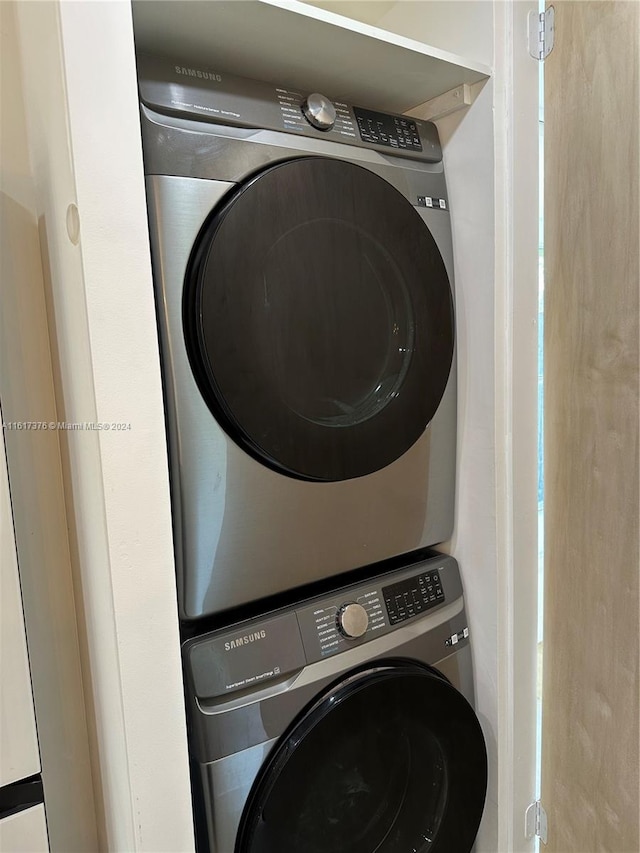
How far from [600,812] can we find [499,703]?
0.25 m

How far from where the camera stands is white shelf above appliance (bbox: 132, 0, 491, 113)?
0.89 m

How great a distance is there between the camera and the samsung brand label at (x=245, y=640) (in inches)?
38.3

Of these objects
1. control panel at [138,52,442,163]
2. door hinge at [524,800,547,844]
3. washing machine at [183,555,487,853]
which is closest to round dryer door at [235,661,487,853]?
washing machine at [183,555,487,853]

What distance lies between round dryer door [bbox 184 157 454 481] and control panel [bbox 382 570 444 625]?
0.26 metres

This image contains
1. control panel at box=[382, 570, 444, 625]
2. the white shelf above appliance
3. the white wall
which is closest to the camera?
the white wall

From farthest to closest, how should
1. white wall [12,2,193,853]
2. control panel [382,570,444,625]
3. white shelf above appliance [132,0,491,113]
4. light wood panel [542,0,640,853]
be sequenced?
1. control panel [382,570,444,625]
2. light wood panel [542,0,640,853]
3. white shelf above appliance [132,0,491,113]
4. white wall [12,2,193,853]

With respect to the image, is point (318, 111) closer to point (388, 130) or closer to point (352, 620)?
point (388, 130)

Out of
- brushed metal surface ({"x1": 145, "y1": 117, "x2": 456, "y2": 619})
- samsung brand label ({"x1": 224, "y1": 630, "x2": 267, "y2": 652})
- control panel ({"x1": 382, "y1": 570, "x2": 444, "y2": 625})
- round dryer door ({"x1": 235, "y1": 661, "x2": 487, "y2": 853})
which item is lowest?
round dryer door ({"x1": 235, "y1": 661, "x2": 487, "y2": 853})

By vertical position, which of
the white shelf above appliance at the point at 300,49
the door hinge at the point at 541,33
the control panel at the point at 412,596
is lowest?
the control panel at the point at 412,596

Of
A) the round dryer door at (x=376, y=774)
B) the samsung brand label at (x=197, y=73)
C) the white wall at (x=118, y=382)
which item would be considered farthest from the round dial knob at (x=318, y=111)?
the round dryer door at (x=376, y=774)

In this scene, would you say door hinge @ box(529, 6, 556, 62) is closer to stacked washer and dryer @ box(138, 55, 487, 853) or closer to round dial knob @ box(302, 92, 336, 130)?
stacked washer and dryer @ box(138, 55, 487, 853)

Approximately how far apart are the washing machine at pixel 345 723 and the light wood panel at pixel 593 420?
0.65ft

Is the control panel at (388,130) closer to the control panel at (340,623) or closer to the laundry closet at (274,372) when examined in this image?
the laundry closet at (274,372)

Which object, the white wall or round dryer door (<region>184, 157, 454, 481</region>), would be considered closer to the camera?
the white wall
